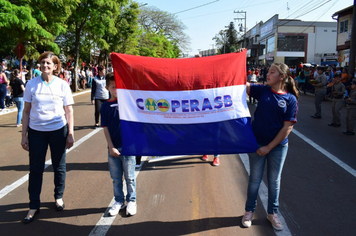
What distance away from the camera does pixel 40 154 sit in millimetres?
3834

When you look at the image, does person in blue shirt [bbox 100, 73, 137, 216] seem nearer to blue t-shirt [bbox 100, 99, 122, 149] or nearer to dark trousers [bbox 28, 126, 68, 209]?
blue t-shirt [bbox 100, 99, 122, 149]

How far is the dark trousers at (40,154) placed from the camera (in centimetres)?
381

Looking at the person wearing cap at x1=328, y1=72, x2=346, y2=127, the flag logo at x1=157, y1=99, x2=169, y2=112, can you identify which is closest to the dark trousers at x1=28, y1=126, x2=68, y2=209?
the flag logo at x1=157, y1=99, x2=169, y2=112

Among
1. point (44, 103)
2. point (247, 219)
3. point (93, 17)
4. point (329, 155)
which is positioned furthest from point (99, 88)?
point (93, 17)

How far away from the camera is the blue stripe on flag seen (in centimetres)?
355

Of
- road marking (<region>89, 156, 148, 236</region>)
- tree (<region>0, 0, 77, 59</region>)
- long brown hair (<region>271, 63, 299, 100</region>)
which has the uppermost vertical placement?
tree (<region>0, 0, 77, 59</region>)

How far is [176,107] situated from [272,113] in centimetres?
113

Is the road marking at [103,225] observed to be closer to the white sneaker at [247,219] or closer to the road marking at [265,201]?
the white sneaker at [247,219]

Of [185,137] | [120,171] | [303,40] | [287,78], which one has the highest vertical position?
[303,40]

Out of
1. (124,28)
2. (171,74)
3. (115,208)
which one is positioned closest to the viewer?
(171,74)

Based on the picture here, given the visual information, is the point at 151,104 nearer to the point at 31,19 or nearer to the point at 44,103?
the point at 44,103

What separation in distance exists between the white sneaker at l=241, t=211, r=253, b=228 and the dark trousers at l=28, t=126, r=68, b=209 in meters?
2.49

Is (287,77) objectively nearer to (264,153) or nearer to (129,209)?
(264,153)

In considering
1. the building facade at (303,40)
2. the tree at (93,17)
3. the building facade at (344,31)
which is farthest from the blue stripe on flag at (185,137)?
the building facade at (303,40)
